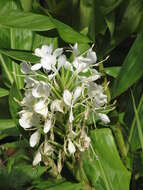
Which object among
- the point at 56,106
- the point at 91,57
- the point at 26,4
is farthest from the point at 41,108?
the point at 26,4

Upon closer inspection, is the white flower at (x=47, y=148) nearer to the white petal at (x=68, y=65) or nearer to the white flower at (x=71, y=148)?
the white flower at (x=71, y=148)

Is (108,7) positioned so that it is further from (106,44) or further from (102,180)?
(102,180)

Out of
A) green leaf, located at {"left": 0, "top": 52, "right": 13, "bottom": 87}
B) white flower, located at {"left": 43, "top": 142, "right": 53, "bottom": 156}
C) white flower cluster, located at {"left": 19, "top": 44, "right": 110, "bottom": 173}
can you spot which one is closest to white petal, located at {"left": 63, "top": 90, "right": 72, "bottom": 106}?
white flower cluster, located at {"left": 19, "top": 44, "right": 110, "bottom": 173}

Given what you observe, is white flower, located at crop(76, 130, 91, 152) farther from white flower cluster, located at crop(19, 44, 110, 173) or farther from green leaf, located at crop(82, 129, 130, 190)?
green leaf, located at crop(82, 129, 130, 190)

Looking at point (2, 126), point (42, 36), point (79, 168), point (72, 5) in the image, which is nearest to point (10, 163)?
point (2, 126)

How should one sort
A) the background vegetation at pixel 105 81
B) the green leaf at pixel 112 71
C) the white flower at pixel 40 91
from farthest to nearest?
1. the green leaf at pixel 112 71
2. the background vegetation at pixel 105 81
3. the white flower at pixel 40 91

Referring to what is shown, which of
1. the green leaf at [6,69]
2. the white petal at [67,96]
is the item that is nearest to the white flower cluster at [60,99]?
the white petal at [67,96]

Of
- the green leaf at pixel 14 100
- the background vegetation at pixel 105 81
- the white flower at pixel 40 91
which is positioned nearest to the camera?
the white flower at pixel 40 91
